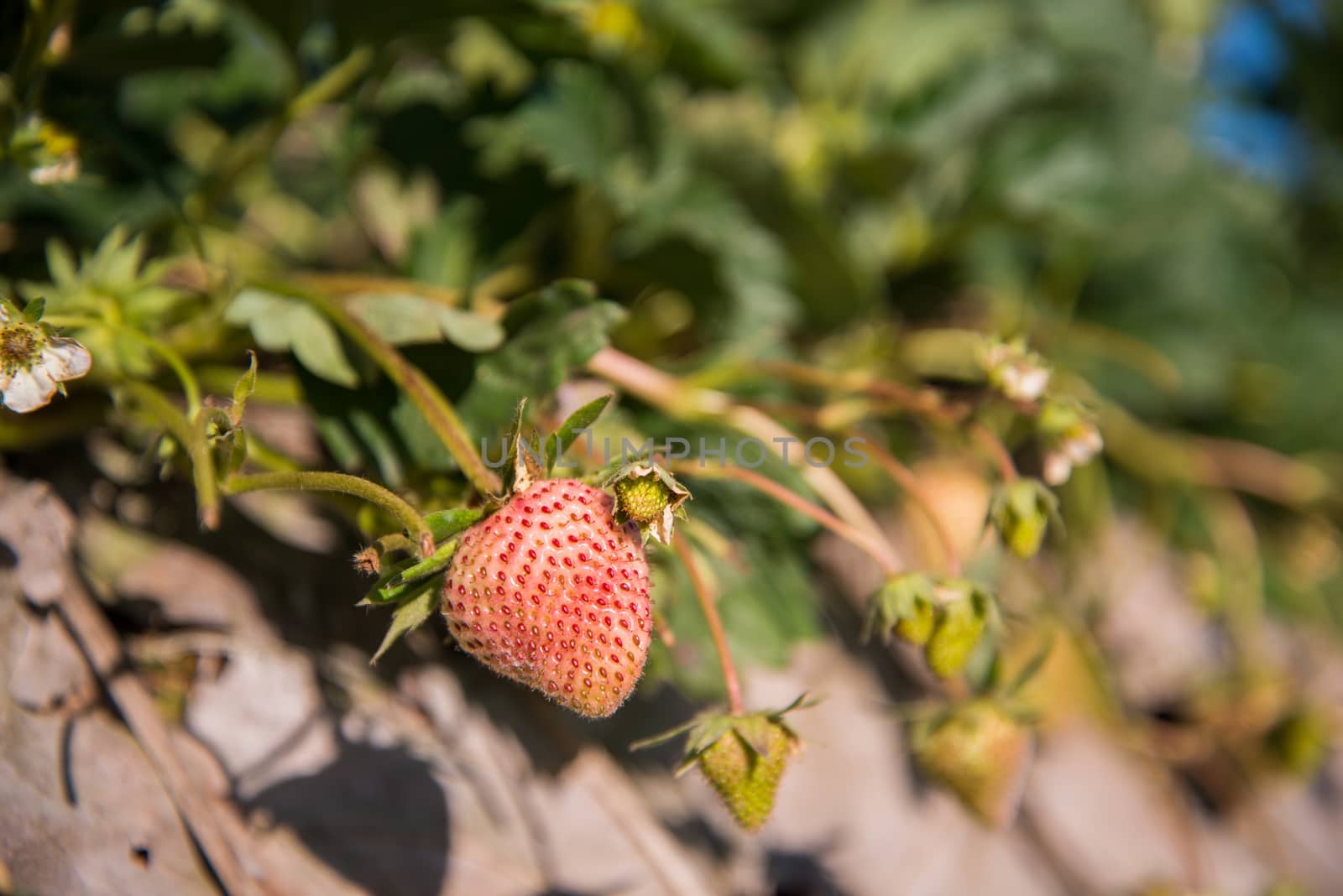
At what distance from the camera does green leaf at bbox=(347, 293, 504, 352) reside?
0.88 m

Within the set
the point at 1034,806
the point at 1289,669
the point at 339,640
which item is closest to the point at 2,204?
the point at 339,640

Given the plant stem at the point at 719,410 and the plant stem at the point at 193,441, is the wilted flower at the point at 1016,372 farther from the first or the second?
the plant stem at the point at 193,441

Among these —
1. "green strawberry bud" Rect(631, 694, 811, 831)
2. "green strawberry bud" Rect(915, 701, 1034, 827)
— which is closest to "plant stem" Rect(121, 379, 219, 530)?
"green strawberry bud" Rect(631, 694, 811, 831)

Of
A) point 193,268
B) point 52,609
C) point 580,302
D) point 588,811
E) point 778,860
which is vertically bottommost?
point 778,860

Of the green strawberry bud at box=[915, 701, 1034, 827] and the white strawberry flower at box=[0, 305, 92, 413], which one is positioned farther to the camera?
the green strawberry bud at box=[915, 701, 1034, 827]

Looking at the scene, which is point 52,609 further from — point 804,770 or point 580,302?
point 804,770

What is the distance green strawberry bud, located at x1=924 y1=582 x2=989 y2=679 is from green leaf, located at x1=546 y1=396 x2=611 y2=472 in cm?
35

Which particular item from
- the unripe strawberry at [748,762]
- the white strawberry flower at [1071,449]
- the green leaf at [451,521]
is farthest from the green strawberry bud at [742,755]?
the white strawberry flower at [1071,449]

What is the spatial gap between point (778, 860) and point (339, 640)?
2.08 feet

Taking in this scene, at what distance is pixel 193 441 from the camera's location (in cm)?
71

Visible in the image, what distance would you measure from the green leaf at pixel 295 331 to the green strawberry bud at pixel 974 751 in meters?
0.66

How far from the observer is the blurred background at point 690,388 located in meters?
0.92

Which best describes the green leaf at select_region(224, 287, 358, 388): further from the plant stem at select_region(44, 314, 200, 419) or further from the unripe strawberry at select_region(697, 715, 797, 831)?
the unripe strawberry at select_region(697, 715, 797, 831)

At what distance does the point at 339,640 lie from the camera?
1074 mm
